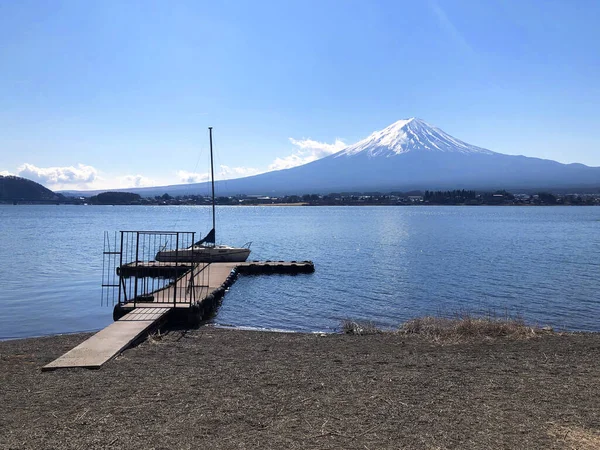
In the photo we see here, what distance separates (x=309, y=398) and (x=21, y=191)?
185 m

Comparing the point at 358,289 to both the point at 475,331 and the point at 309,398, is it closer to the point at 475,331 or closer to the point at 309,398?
the point at 475,331

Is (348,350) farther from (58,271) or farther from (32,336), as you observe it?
(58,271)

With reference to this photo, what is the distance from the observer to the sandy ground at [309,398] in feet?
16.6

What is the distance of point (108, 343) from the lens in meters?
9.03

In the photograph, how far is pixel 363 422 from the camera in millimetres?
5461

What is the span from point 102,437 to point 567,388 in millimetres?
5181

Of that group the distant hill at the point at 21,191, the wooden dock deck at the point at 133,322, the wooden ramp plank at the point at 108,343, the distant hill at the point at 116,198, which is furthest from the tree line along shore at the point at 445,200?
the wooden ramp plank at the point at 108,343

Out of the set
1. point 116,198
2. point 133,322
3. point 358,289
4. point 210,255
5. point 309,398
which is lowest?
point 358,289

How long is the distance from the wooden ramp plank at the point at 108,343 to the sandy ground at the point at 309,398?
0.22 m

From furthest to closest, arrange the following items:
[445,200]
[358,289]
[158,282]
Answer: [445,200] < [158,282] < [358,289]

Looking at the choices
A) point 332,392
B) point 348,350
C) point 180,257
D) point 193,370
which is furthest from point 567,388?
point 180,257

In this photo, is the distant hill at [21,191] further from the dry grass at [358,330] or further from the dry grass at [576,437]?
the dry grass at [576,437]

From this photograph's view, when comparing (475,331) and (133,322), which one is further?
(133,322)

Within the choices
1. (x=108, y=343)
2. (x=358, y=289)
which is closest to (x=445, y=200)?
(x=358, y=289)
